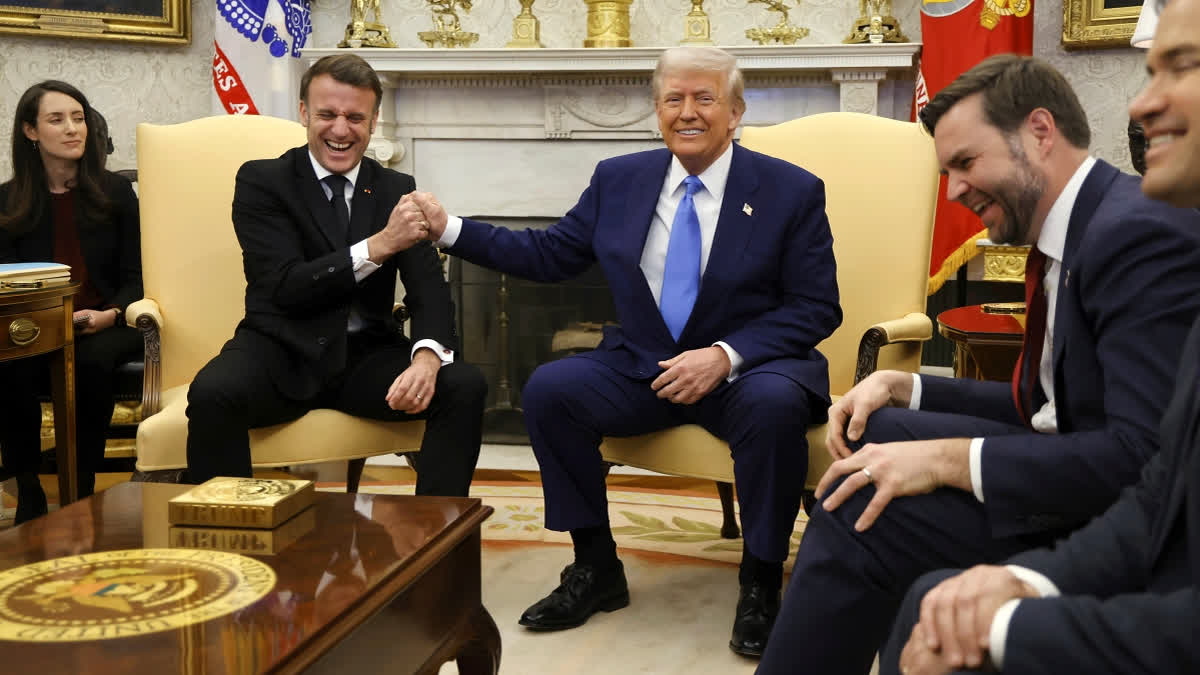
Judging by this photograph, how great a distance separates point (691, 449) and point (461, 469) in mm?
550

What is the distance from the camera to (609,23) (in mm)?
4539

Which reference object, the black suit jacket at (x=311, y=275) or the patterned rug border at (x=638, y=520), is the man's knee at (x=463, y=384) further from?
the patterned rug border at (x=638, y=520)

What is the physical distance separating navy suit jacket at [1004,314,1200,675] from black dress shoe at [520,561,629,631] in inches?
58.2

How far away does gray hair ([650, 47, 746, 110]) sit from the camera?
2797mm

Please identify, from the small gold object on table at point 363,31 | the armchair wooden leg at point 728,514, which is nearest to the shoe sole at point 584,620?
the armchair wooden leg at point 728,514

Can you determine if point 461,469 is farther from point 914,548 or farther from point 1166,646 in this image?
point 1166,646

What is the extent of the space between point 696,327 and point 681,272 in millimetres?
142

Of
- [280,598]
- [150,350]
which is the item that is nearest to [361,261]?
[150,350]

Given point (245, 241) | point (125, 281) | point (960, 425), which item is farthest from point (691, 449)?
point (125, 281)

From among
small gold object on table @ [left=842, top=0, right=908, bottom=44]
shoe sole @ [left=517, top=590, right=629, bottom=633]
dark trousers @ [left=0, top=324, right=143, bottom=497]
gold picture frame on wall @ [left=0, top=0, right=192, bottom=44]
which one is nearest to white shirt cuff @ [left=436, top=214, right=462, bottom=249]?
shoe sole @ [left=517, top=590, right=629, bottom=633]

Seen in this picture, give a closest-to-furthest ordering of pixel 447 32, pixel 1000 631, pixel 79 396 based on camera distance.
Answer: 1. pixel 1000 631
2. pixel 79 396
3. pixel 447 32

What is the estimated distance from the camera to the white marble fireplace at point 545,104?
14.5 ft

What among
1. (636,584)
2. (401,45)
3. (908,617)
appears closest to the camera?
(908,617)

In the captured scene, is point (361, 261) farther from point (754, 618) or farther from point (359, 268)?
point (754, 618)
